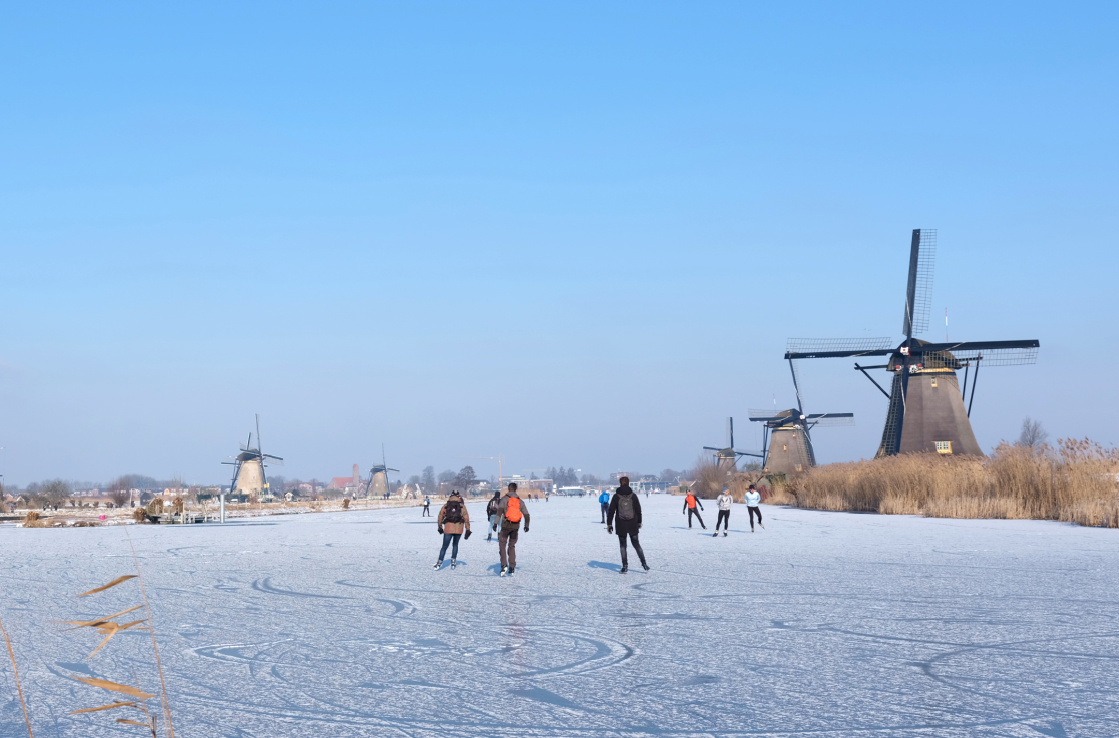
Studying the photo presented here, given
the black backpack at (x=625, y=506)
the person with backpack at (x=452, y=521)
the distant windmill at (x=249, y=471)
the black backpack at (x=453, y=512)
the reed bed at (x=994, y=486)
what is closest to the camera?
the black backpack at (x=625, y=506)

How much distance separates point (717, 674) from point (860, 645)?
5.99 ft

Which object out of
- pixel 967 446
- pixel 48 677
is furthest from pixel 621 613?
pixel 967 446

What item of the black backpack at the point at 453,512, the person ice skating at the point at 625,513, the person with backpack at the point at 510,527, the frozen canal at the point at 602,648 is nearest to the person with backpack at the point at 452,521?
the black backpack at the point at 453,512

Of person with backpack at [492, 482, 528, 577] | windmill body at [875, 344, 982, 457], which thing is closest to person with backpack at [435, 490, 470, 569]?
person with backpack at [492, 482, 528, 577]

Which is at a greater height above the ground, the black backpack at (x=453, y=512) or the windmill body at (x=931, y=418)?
the windmill body at (x=931, y=418)

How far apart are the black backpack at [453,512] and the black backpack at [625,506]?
3096mm

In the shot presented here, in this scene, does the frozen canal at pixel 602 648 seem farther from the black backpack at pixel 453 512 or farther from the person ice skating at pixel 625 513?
the black backpack at pixel 453 512

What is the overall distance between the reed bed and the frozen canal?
1036cm

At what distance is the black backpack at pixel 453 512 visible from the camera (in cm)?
1619

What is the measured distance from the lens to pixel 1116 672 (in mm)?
6789

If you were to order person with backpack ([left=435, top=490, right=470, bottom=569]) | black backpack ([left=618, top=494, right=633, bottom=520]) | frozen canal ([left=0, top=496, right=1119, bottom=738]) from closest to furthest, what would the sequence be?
frozen canal ([left=0, top=496, right=1119, bottom=738]) < black backpack ([left=618, top=494, right=633, bottom=520]) < person with backpack ([left=435, top=490, right=470, bottom=569])

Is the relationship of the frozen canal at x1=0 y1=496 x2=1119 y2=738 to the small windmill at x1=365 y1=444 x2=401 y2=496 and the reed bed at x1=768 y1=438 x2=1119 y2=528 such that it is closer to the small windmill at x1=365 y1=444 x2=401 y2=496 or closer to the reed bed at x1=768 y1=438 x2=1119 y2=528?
the reed bed at x1=768 y1=438 x2=1119 y2=528

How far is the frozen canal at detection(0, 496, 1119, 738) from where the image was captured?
568 cm

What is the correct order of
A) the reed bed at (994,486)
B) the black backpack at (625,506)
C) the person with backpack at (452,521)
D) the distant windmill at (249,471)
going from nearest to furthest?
1. the black backpack at (625,506)
2. the person with backpack at (452,521)
3. the reed bed at (994,486)
4. the distant windmill at (249,471)
